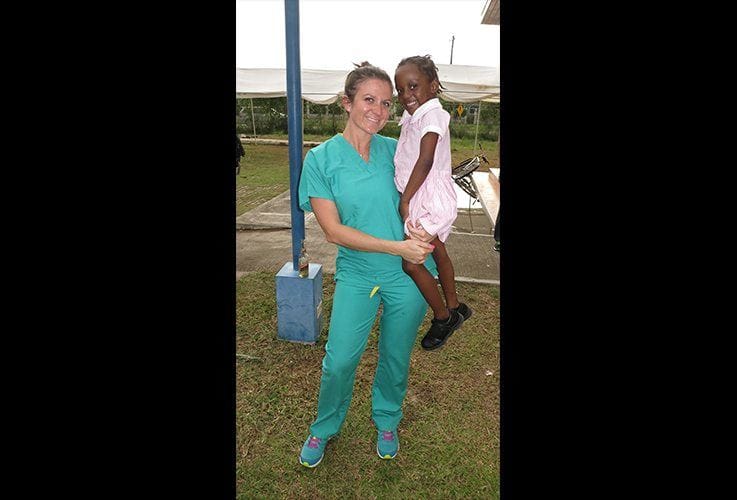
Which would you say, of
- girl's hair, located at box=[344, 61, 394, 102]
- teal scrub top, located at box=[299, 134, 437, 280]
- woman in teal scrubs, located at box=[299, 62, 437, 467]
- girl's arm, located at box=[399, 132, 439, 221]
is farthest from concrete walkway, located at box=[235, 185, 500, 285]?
girl's hair, located at box=[344, 61, 394, 102]

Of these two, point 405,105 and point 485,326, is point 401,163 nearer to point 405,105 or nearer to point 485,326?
point 405,105

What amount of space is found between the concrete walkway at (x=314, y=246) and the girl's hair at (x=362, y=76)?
3.78m

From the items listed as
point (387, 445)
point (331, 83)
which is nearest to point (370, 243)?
point (387, 445)

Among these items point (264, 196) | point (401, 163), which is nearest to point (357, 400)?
point (401, 163)

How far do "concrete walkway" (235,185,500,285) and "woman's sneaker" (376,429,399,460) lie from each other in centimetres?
307

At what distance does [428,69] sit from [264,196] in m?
8.71

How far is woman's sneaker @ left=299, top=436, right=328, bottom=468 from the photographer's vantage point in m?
2.46

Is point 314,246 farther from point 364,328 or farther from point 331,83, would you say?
point 364,328

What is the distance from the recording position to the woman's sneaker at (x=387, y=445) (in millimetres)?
2533

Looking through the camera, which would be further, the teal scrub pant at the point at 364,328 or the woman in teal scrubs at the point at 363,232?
the teal scrub pant at the point at 364,328

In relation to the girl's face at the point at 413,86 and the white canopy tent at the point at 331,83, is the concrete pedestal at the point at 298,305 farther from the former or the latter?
the white canopy tent at the point at 331,83

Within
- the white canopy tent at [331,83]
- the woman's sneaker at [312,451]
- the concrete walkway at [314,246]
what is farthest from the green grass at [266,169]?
the woman's sneaker at [312,451]

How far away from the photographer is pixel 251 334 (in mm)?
3971

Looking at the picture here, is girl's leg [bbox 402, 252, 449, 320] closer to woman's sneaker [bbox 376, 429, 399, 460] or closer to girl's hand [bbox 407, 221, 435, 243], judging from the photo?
girl's hand [bbox 407, 221, 435, 243]
